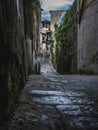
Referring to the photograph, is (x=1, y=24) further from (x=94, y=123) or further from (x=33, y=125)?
(x=94, y=123)

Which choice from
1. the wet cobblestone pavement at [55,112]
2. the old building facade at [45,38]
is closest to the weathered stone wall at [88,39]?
the wet cobblestone pavement at [55,112]

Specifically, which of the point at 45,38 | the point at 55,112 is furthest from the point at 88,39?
the point at 45,38

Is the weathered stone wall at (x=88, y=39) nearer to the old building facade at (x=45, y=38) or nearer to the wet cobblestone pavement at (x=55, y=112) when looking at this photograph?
the wet cobblestone pavement at (x=55, y=112)

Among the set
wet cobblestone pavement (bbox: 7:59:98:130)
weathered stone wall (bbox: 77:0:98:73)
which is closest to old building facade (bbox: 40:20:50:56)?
weathered stone wall (bbox: 77:0:98:73)

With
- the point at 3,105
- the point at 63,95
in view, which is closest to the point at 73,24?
the point at 63,95

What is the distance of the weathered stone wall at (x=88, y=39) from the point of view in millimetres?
9633

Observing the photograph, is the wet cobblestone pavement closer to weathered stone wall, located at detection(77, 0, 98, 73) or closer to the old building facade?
weathered stone wall, located at detection(77, 0, 98, 73)

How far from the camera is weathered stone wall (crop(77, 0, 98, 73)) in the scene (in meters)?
9.63

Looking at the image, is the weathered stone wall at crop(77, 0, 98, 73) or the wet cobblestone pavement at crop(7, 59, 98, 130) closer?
the wet cobblestone pavement at crop(7, 59, 98, 130)

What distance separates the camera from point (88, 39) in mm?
10273

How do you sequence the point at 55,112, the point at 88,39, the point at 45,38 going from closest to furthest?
the point at 55,112
the point at 88,39
the point at 45,38

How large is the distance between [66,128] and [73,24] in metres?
11.0

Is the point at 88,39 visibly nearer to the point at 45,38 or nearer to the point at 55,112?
the point at 55,112

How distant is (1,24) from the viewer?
6.97ft
